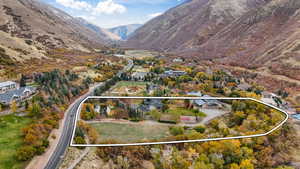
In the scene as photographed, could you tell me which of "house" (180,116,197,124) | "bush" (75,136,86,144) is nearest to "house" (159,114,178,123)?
"house" (180,116,197,124)

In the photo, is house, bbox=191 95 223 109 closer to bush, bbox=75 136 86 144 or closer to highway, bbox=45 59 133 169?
highway, bbox=45 59 133 169

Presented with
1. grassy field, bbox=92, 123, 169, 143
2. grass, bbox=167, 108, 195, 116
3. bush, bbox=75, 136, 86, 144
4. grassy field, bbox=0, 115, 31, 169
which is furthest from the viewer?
grass, bbox=167, 108, 195, 116

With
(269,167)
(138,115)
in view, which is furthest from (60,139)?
(269,167)

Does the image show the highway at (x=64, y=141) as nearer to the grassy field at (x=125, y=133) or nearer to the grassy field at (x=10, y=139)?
the grassy field at (x=10, y=139)

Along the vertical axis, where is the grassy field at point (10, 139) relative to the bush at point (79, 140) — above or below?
below

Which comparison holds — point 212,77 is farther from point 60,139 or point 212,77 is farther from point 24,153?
point 24,153

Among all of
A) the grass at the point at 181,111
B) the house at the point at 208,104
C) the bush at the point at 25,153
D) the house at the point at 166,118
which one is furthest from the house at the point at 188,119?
the bush at the point at 25,153
